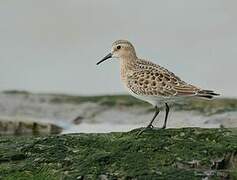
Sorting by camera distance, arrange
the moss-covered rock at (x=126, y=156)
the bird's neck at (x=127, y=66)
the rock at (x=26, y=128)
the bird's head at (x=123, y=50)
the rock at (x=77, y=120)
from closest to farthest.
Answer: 1. the moss-covered rock at (x=126, y=156)
2. the bird's neck at (x=127, y=66)
3. the bird's head at (x=123, y=50)
4. the rock at (x=26, y=128)
5. the rock at (x=77, y=120)

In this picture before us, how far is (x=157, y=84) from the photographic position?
8336 mm

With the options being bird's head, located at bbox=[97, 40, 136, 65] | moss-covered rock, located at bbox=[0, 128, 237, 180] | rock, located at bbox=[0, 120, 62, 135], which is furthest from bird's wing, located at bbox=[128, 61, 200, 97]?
rock, located at bbox=[0, 120, 62, 135]

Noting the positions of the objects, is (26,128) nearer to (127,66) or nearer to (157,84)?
(127,66)

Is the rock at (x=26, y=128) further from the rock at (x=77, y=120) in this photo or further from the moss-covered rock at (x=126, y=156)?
the moss-covered rock at (x=126, y=156)

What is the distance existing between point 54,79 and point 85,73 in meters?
0.48

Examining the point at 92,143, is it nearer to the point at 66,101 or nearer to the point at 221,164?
the point at 221,164

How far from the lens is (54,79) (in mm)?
14172

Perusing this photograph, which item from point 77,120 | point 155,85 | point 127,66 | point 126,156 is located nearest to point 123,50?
point 127,66

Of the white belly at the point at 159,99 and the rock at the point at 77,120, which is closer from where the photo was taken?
the white belly at the point at 159,99

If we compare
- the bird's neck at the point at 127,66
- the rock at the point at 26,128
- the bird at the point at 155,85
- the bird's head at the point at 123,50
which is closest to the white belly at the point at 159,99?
the bird at the point at 155,85

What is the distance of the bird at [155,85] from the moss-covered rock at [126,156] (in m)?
0.42


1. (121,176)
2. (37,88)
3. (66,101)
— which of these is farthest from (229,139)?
(37,88)

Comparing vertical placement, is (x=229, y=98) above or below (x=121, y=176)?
above

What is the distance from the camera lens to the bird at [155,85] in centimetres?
823
